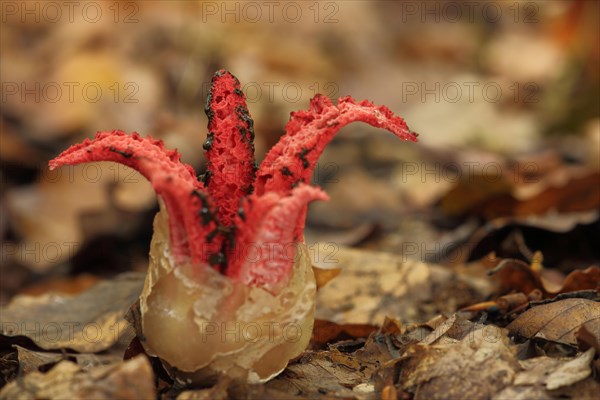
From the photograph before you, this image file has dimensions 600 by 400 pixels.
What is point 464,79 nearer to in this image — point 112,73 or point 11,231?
point 112,73

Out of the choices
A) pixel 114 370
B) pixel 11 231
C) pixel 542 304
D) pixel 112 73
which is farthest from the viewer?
pixel 112 73

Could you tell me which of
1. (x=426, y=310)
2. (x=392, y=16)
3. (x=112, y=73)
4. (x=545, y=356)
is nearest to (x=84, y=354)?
(x=426, y=310)

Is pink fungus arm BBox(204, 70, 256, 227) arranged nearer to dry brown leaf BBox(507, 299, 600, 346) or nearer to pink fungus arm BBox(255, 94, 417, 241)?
pink fungus arm BBox(255, 94, 417, 241)
